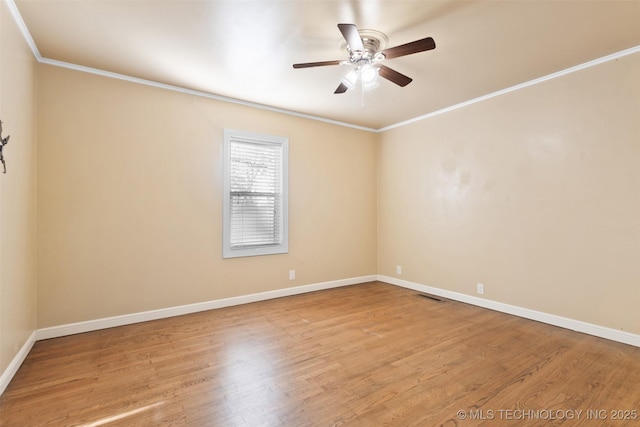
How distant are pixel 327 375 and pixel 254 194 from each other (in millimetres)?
2500

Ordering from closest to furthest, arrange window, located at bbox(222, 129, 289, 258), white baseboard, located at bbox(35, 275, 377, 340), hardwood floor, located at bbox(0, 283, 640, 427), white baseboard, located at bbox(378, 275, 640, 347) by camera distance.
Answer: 1. hardwood floor, located at bbox(0, 283, 640, 427)
2. white baseboard, located at bbox(378, 275, 640, 347)
3. white baseboard, located at bbox(35, 275, 377, 340)
4. window, located at bbox(222, 129, 289, 258)

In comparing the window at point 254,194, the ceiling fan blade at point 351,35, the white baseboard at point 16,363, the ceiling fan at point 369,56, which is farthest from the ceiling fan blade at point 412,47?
the white baseboard at point 16,363

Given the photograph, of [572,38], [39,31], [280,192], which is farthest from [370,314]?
[39,31]

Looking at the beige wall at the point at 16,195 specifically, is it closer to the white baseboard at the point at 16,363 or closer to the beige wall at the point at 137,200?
the white baseboard at the point at 16,363

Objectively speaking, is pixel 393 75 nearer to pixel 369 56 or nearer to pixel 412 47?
pixel 369 56

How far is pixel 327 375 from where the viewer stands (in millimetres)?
2215

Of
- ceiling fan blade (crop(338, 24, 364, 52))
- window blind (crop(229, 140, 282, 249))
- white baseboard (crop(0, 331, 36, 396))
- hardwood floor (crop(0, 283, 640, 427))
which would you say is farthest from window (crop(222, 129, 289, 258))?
ceiling fan blade (crop(338, 24, 364, 52))

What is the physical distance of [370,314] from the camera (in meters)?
3.54

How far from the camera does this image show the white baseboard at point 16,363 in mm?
1997

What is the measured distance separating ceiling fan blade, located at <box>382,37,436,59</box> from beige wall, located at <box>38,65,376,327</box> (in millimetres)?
2279

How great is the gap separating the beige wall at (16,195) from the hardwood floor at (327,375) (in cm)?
36

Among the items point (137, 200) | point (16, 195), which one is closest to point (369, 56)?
point (137, 200)

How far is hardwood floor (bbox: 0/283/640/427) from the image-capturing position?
5.84ft

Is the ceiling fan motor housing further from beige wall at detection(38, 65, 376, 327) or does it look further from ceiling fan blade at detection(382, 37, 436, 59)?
beige wall at detection(38, 65, 376, 327)
